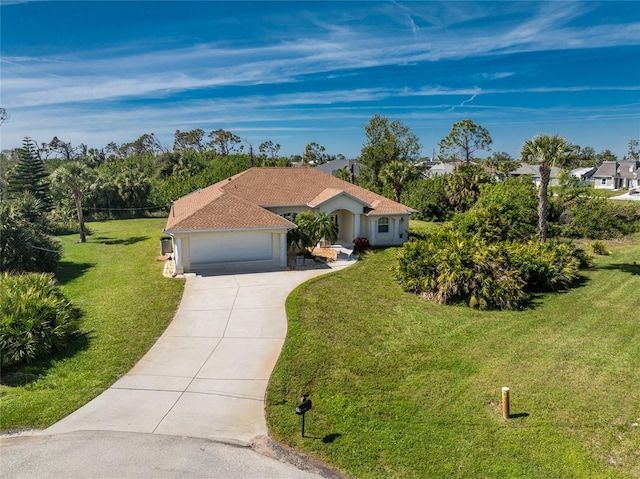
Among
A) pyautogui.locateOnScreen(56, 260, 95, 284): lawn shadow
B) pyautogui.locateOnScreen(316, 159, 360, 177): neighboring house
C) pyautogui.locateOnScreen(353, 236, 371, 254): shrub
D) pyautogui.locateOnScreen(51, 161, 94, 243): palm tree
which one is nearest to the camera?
pyautogui.locateOnScreen(56, 260, 95, 284): lawn shadow

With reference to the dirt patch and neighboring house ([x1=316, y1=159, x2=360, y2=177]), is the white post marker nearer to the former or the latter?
the dirt patch

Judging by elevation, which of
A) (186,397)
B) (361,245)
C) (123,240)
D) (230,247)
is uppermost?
(230,247)

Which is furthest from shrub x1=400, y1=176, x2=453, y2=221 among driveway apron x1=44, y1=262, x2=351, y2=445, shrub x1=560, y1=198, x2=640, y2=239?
driveway apron x1=44, y1=262, x2=351, y2=445

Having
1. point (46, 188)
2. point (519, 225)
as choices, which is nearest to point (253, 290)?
point (519, 225)

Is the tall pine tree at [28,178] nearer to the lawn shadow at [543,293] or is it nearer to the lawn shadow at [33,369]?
the lawn shadow at [33,369]

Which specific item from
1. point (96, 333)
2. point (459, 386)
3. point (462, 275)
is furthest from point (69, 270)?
point (459, 386)

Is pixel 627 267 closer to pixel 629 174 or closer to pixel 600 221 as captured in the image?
pixel 600 221

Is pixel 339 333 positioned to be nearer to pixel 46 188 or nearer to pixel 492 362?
pixel 492 362

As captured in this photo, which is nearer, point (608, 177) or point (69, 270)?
point (69, 270)
